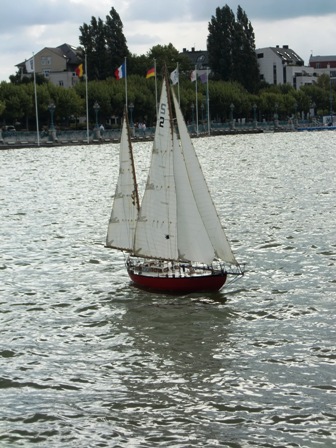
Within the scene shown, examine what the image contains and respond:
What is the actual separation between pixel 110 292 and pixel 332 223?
1549cm

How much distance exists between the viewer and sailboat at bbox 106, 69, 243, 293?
25969 millimetres

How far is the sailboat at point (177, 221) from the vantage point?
25969 millimetres

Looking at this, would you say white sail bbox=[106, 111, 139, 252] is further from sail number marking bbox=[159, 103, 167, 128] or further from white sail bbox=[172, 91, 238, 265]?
white sail bbox=[172, 91, 238, 265]

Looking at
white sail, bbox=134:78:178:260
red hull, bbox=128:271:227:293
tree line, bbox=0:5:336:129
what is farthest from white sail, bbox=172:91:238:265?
tree line, bbox=0:5:336:129

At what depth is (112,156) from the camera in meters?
103

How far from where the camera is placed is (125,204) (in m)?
28.9

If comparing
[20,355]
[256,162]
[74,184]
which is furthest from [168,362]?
[256,162]

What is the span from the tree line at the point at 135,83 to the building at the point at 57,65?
53.6 ft

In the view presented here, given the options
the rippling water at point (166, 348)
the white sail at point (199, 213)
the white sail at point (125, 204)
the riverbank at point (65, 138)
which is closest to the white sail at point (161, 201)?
the white sail at point (199, 213)

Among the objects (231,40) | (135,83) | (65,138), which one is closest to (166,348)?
(65,138)

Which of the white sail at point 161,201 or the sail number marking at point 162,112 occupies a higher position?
the sail number marking at point 162,112

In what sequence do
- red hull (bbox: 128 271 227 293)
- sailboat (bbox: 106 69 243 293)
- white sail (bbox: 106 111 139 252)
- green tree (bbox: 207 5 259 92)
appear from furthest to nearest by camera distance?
green tree (bbox: 207 5 259 92) < white sail (bbox: 106 111 139 252) < sailboat (bbox: 106 69 243 293) < red hull (bbox: 128 271 227 293)

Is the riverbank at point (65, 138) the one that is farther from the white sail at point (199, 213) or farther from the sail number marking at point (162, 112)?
the white sail at point (199, 213)

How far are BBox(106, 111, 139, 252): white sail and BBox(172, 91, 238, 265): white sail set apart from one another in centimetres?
275
